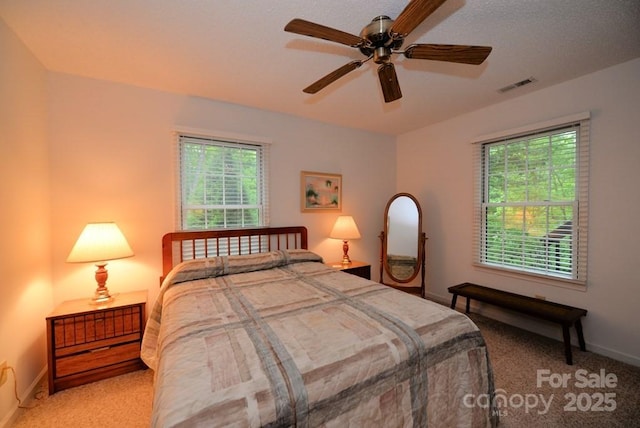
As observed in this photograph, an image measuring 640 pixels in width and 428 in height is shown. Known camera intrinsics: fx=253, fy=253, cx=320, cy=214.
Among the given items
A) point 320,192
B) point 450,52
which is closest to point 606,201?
point 450,52

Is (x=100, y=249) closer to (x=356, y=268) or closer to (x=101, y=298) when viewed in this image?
(x=101, y=298)

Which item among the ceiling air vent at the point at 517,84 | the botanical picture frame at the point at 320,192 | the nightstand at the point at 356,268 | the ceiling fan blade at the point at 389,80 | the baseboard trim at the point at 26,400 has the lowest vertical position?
the baseboard trim at the point at 26,400

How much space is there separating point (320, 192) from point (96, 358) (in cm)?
270

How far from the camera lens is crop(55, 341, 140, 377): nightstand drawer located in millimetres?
1876

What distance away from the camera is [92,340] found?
1.97m

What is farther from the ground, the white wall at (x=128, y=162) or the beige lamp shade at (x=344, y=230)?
Result: the white wall at (x=128, y=162)

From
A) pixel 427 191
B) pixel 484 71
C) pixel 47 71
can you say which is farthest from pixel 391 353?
pixel 47 71

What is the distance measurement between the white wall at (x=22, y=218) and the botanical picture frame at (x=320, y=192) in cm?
239

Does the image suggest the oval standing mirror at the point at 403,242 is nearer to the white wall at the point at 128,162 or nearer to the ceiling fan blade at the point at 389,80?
the white wall at the point at 128,162

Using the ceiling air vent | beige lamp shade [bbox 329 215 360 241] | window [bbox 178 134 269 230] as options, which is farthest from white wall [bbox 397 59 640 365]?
window [bbox 178 134 269 230]

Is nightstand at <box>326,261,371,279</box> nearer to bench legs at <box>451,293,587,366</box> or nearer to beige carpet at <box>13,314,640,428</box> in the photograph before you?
beige carpet at <box>13,314,640,428</box>

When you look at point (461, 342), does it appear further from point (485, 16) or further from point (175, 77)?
point (175, 77)

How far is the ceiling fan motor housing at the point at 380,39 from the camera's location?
1.37 metres

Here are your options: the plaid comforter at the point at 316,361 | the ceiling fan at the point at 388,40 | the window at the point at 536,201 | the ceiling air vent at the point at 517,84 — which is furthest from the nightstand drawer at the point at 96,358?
the ceiling air vent at the point at 517,84
